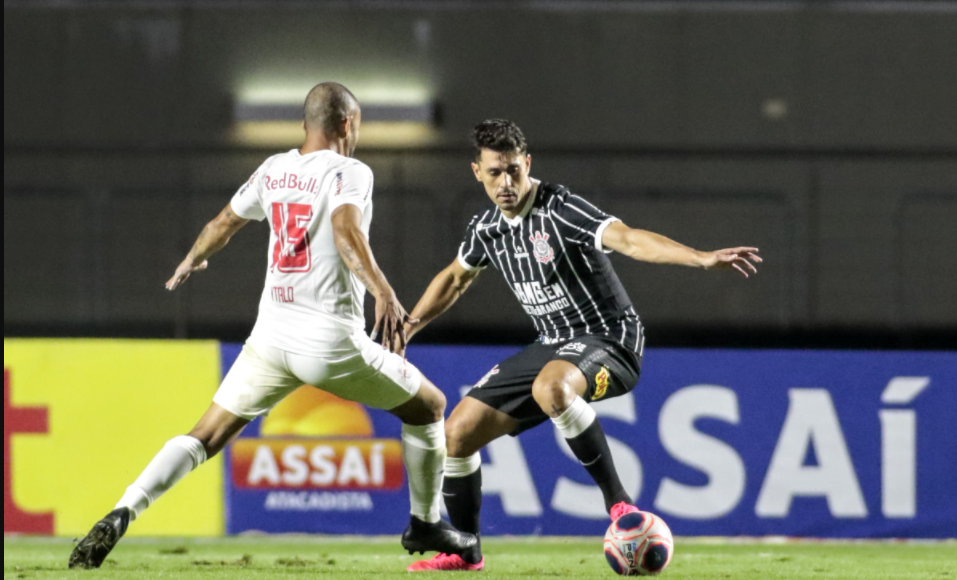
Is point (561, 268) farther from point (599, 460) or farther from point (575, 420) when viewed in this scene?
point (599, 460)

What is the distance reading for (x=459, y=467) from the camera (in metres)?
5.93

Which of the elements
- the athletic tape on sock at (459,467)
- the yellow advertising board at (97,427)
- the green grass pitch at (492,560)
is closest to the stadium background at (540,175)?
the yellow advertising board at (97,427)

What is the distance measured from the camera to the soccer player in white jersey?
4.99 metres

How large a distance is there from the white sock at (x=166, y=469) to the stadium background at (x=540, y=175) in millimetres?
2736

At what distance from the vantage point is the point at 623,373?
578cm

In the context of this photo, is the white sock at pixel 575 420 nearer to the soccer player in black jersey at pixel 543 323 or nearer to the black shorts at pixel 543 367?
the soccer player in black jersey at pixel 543 323

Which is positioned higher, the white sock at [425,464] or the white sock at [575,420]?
the white sock at [575,420]

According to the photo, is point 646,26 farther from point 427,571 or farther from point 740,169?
point 427,571

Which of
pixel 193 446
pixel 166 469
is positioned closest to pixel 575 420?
pixel 193 446

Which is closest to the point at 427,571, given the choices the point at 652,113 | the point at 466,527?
the point at 466,527

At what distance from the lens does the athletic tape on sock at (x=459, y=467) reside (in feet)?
19.4

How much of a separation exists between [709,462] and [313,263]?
12.2ft

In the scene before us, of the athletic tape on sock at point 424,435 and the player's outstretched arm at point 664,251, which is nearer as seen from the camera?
the player's outstretched arm at point 664,251

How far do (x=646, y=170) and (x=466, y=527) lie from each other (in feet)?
21.8
